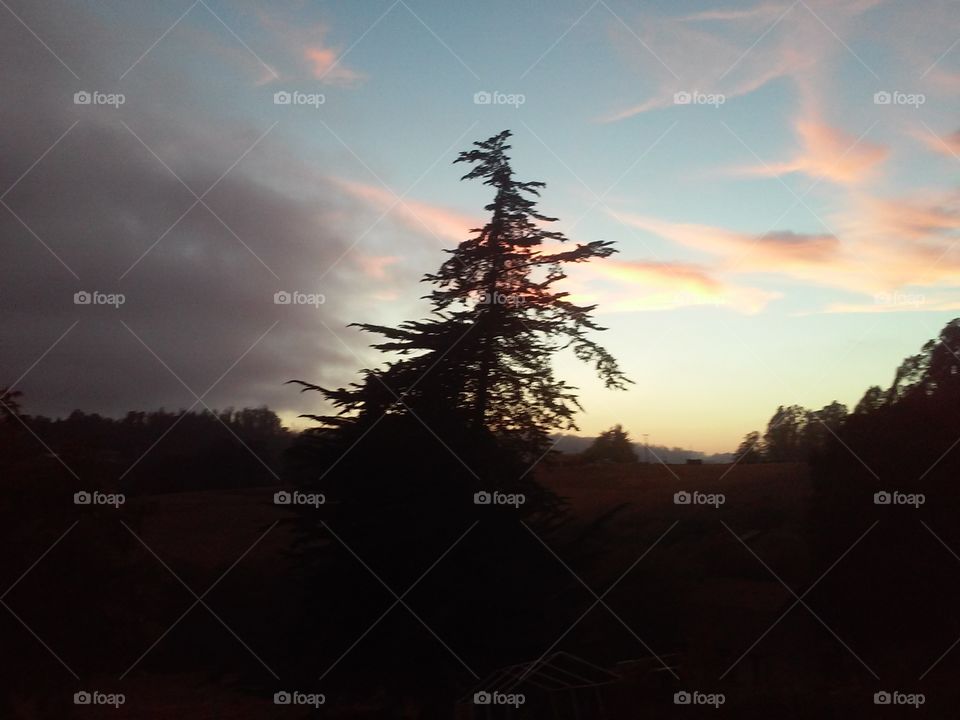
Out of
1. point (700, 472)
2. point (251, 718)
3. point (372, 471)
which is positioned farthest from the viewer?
point (700, 472)

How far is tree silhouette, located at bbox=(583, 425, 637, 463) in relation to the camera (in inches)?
267

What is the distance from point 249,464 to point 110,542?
1168 millimetres

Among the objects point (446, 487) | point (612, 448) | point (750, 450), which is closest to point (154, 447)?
point (446, 487)

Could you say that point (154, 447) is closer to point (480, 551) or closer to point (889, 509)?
point (480, 551)

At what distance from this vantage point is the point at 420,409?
6598 millimetres

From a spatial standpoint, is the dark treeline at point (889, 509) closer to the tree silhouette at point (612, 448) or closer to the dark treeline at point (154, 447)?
the tree silhouette at point (612, 448)

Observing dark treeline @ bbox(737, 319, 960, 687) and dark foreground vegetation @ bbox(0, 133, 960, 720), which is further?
dark treeline @ bbox(737, 319, 960, 687)

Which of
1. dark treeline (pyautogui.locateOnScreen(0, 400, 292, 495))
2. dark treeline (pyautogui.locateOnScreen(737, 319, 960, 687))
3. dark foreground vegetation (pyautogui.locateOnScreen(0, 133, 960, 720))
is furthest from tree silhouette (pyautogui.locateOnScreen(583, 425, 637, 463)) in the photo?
dark treeline (pyautogui.locateOnScreen(0, 400, 292, 495))

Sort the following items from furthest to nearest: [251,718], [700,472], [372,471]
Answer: [700,472] < [372,471] < [251,718]

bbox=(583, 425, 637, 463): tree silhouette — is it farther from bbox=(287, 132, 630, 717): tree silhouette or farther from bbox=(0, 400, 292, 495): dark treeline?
bbox=(0, 400, 292, 495): dark treeline

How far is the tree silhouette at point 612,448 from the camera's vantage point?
679cm

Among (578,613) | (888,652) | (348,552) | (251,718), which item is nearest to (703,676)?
(578,613)

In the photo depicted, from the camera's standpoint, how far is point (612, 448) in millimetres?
6832

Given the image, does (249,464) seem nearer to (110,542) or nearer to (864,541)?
(110,542)
